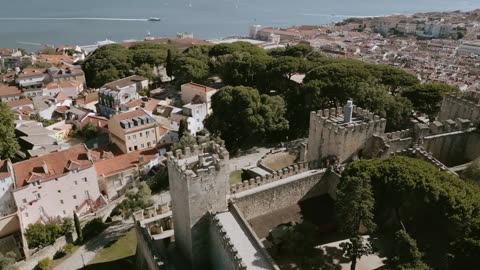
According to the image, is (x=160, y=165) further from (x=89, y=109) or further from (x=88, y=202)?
(x=89, y=109)

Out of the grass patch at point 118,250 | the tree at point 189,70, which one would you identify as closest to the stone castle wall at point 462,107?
the grass patch at point 118,250

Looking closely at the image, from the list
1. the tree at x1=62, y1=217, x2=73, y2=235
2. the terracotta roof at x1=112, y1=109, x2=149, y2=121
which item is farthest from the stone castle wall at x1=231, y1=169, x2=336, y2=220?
A: the terracotta roof at x1=112, y1=109, x2=149, y2=121

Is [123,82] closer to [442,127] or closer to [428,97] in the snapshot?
[428,97]

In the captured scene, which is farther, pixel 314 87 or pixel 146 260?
pixel 314 87

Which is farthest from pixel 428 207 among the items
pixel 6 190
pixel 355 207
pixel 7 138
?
pixel 7 138

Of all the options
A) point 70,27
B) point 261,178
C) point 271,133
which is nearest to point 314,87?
point 271,133

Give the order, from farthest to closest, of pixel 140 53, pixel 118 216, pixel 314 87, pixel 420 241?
pixel 140 53, pixel 314 87, pixel 118 216, pixel 420 241

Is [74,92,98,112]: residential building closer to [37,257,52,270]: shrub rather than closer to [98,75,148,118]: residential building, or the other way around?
[98,75,148,118]: residential building
